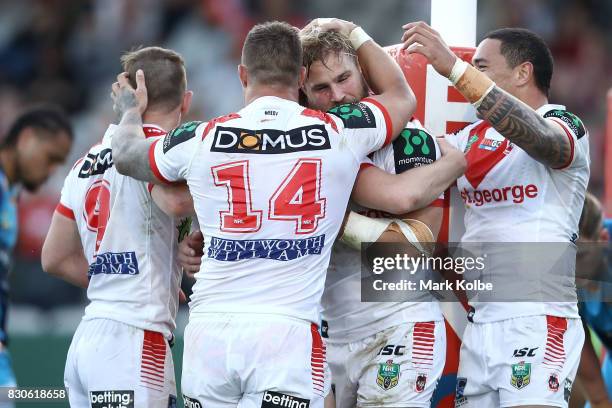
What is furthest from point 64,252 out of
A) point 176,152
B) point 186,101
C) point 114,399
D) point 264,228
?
point 264,228

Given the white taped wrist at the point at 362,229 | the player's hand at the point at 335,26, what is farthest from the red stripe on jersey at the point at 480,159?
the player's hand at the point at 335,26

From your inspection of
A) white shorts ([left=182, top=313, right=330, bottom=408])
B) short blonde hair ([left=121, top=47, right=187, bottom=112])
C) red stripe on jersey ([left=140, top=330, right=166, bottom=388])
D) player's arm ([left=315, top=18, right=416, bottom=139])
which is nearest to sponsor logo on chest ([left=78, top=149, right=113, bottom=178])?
short blonde hair ([left=121, top=47, right=187, bottom=112])

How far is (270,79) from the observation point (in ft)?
13.2

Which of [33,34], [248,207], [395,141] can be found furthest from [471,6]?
[33,34]

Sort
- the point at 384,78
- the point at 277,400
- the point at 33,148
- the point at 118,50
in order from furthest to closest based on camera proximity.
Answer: the point at 118,50 → the point at 33,148 → the point at 384,78 → the point at 277,400

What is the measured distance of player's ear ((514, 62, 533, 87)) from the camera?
475cm

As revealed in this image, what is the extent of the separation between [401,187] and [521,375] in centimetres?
106

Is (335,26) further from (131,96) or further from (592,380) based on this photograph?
(592,380)

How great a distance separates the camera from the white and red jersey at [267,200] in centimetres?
385

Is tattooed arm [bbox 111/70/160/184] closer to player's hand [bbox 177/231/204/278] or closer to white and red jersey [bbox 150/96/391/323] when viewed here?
white and red jersey [bbox 150/96/391/323]

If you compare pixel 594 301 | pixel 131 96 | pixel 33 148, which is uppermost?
pixel 131 96

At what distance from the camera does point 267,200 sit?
3848 millimetres

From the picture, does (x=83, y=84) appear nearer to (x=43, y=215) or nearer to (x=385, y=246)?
(x=43, y=215)

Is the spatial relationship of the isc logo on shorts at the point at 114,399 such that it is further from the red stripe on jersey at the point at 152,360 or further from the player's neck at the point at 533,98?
the player's neck at the point at 533,98
